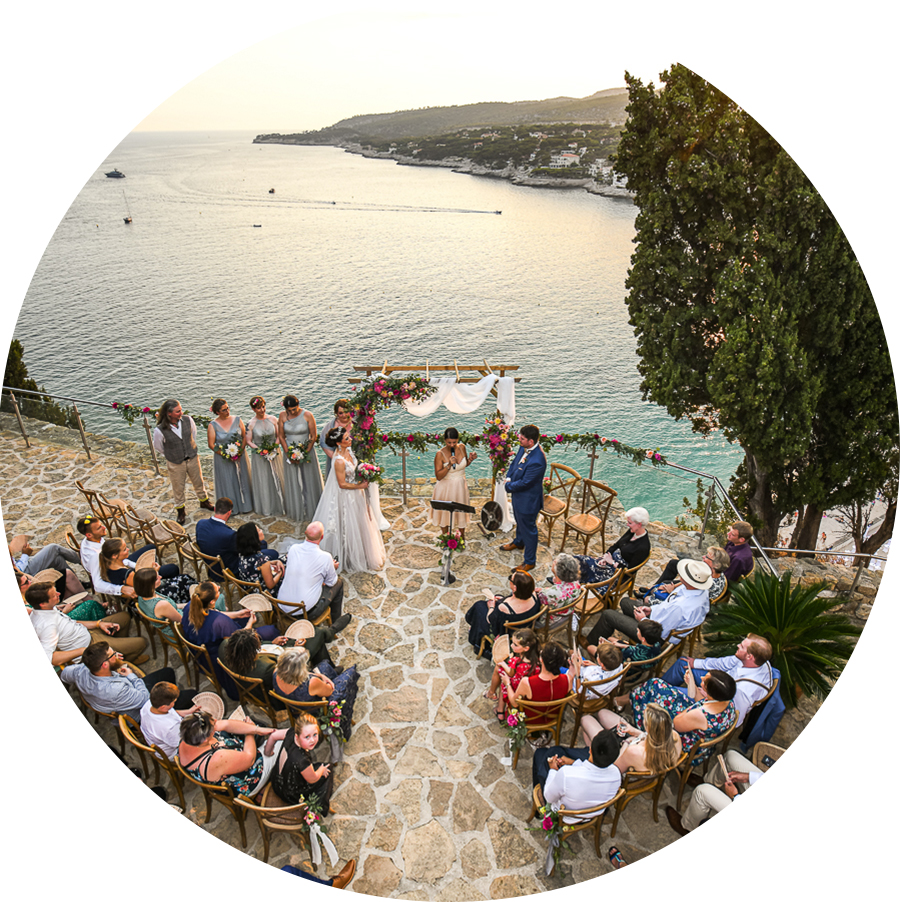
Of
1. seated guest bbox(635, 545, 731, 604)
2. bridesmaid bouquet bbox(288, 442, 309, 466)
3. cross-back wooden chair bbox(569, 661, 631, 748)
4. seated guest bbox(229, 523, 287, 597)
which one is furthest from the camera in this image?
bridesmaid bouquet bbox(288, 442, 309, 466)

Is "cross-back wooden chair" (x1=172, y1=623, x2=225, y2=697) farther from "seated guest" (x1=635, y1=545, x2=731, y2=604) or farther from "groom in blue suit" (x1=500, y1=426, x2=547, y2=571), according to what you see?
"seated guest" (x1=635, y1=545, x2=731, y2=604)

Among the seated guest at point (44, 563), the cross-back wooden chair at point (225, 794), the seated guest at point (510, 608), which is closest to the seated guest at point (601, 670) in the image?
the seated guest at point (510, 608)

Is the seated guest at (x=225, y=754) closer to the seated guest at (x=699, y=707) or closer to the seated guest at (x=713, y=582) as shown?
the seated guest at (x=699, y=707)

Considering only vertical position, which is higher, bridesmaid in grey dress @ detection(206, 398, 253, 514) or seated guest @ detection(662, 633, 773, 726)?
bridesmaid in grey dress @ detection(206, 398, 253, 514)

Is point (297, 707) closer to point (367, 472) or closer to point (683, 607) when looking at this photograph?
point (367, 472)

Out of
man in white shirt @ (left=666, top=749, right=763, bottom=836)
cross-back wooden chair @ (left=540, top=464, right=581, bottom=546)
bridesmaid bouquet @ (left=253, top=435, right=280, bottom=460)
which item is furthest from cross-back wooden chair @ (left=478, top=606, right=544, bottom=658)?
bridesmaid bouquet @ (left=253, top=435, right=280, bottom=460)

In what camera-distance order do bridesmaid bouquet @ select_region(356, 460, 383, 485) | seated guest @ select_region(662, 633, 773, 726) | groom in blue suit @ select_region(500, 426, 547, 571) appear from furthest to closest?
bridesmaid bouquet @ select_region(356, 460, 383, 485)
groom in blue suit @ select_region(500, 426, 547, 571)
seated guest @ select_region(662, 633, 773, 726)

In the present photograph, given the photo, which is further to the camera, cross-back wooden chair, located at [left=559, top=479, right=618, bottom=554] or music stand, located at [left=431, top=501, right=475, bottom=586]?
cross-back wooden chair, located at [left=559, top=479, right=618, bottom=554]
